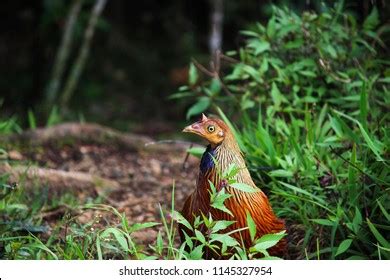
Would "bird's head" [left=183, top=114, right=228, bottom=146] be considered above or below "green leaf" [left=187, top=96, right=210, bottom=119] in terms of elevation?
above

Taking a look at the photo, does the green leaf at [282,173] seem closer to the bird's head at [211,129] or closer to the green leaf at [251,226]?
the bird's head at [211,129]

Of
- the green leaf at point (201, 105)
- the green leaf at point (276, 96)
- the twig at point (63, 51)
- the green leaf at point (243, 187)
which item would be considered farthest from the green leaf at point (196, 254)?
the twig at point (63, 51)

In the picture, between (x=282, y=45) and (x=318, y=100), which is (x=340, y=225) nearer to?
(x=318, y=100)

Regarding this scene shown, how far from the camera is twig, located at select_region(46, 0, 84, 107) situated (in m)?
7.46

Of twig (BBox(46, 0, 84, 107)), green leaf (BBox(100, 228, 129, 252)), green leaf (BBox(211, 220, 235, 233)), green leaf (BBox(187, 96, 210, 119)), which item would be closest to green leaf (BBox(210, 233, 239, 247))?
green leaf (BBox(211, 220, 235, 233))

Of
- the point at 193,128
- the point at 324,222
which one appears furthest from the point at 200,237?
the point at 324,222

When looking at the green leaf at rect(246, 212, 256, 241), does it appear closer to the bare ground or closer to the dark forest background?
the bare ground

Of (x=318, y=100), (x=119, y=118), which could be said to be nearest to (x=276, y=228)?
(x=318, y=100)

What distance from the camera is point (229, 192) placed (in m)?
3.20

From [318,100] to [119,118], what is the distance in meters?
5.03

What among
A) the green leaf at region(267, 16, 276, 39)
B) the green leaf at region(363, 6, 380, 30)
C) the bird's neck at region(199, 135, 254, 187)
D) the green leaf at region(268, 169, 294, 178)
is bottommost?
the green leaf at region(268, 169, 294, 178)

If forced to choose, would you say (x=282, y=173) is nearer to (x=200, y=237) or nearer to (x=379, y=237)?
(x=379, y=237)

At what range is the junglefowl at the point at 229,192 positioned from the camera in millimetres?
3180

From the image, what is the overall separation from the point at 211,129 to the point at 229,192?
289 millimetres
